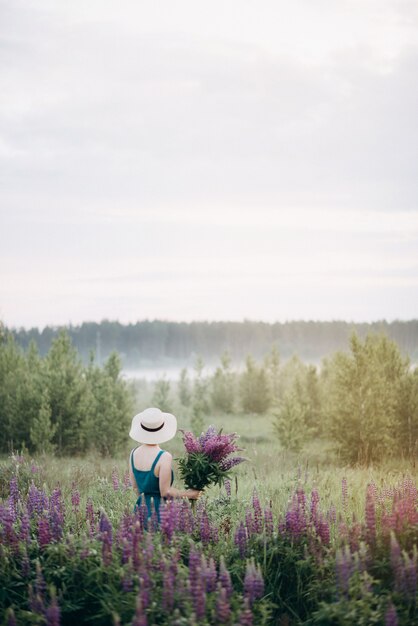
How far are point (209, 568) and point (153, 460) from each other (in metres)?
1.79

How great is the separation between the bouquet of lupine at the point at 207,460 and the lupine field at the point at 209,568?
28cm

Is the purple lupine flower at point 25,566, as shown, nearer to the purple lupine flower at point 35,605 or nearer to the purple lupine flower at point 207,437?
the purple lupine flower at point 35,605

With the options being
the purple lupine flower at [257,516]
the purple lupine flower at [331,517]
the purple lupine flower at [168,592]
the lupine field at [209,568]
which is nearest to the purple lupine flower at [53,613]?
the lupine field at [209,568]

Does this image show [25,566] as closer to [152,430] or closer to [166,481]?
[166,481]

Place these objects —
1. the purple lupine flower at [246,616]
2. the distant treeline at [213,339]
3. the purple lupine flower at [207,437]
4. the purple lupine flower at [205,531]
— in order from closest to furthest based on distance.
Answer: the purple lupine flower at [246,616] < the purple lupine flower at [205,531] < the purple lupine flower at [207,437] < the distant treeline at [213,339]

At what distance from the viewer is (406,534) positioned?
198 inches

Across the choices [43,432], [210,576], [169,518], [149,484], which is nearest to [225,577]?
[210,576]

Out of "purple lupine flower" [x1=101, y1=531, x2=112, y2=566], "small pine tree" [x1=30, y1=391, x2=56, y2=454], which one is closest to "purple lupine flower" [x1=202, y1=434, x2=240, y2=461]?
"purple lupine flower" [x1=101, y1=531, x2=112, y2=566]

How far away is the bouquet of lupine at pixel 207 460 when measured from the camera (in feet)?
18.9

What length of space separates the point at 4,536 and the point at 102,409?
11.7 meters

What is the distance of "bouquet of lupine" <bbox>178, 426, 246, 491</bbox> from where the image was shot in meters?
5.77

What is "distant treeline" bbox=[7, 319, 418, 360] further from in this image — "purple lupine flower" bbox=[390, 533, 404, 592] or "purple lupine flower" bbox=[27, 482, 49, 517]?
"purple lupine flower" bbox=[390, 533, 404, 592]

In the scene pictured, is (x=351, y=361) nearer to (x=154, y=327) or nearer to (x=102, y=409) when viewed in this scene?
(x=102, y=409)

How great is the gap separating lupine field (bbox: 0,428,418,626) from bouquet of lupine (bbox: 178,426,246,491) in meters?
0.28
